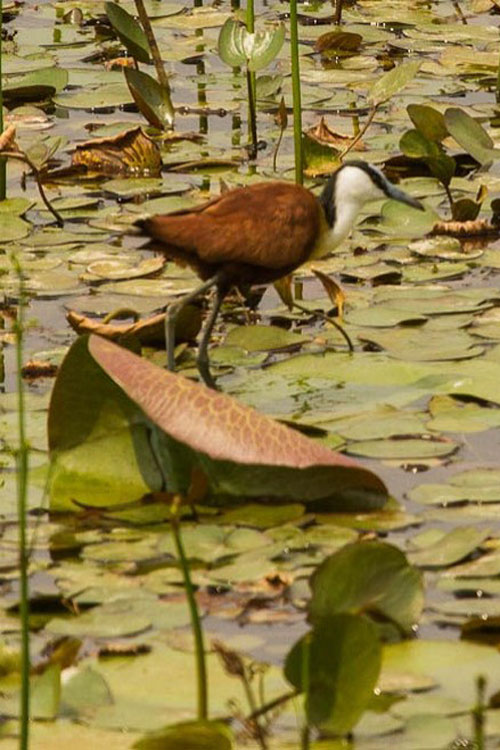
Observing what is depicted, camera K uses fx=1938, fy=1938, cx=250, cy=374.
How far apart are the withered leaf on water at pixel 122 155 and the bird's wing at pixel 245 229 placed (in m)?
1.67

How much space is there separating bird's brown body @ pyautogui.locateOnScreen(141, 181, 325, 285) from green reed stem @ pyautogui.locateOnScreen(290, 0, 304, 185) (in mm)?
743

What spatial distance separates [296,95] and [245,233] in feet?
3.32

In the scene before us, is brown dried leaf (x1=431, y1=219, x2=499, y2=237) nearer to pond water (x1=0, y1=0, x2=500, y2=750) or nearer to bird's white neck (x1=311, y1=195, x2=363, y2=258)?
pond water (x1=0, y1=0, x2=500, y2=750)

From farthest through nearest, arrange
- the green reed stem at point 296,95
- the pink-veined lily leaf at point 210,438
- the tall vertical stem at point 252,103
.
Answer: the tall vertical stem at point 252,103
the green reed stem at point 296,95
the pink-veined lily leaf at point 210,438

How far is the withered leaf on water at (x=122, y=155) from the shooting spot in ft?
21.4

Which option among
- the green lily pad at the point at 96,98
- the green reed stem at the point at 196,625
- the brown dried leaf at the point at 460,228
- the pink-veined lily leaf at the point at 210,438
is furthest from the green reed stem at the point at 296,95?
the green reed stem at the point at 196,625

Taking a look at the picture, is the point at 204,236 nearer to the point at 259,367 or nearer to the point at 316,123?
the point at 259,367

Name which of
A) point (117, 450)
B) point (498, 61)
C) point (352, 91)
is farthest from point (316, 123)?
point (117, 450)

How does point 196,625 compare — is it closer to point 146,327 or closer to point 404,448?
point 404,448

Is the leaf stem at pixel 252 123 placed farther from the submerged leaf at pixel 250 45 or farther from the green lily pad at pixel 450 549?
the green lily pad at pixel 450 549

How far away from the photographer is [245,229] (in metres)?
4.84

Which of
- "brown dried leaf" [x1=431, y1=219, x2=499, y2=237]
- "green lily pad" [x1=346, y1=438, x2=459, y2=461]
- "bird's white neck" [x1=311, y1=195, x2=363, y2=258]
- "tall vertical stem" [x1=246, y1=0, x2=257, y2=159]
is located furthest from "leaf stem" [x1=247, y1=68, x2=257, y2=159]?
"green lily pad" [x1=346, y1=438, x2=459, y2=461]

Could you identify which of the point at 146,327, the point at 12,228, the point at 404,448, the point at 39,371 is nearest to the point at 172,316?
the point at 146,327

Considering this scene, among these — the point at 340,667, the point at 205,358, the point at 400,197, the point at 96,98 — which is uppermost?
the point at 340,667
